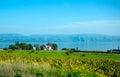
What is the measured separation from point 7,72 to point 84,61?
2461 cm

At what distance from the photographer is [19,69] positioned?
14.7 m

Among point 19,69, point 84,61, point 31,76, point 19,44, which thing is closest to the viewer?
point 31,76

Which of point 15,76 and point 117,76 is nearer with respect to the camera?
point 15,76

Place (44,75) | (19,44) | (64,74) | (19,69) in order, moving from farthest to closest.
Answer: (19,44) < (19,69) < (64,74) < (44,75)

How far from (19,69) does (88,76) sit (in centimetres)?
347

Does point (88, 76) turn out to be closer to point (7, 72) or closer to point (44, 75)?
point (44, 75)

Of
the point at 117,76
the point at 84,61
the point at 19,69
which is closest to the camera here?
the point at 19,69

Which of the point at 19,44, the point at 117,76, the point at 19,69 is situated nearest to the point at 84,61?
the point at 117,76

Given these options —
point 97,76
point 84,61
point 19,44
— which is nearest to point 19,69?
point 97,76

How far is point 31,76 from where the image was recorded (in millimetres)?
11984

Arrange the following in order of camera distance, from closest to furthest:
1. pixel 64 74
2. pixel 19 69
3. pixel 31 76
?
1. pixel 31 76
2. pixel 64 74
3. pixel 19 69

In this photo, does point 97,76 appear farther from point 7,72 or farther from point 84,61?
point 84,61

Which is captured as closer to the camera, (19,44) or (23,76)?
(23,76)

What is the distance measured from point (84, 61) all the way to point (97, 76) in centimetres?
2297
